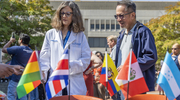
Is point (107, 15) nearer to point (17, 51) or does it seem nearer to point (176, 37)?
point (176, 37)

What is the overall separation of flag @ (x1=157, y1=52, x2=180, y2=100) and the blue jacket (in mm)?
334

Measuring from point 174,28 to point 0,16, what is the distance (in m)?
13.8

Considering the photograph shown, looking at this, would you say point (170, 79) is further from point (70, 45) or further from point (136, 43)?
point (70, 45)

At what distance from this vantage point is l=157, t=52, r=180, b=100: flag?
226 centimetres

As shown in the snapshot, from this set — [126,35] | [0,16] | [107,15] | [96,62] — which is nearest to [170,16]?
[0,16]

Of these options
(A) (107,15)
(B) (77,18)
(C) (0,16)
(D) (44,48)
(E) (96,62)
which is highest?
(A) (107,15)

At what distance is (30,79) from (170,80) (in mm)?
1294

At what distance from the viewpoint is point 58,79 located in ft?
7.97

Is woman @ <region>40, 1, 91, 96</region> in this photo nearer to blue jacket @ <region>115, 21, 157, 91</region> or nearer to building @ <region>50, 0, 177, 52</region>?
blue jacket @ <region>115, 21, 157, 91</region>

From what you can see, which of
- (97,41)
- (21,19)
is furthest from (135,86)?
(97,41)

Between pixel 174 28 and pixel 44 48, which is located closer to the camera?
pixel 44 48

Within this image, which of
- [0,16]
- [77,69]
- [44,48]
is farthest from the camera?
[0,16]

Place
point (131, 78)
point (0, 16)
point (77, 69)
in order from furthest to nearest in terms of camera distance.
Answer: point (0, 16), point (77, 69), point (131, 78)

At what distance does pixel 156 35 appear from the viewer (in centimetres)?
2205
